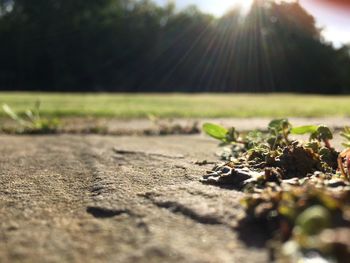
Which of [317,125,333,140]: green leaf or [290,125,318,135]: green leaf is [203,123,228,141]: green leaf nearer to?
[290,125,318,135]: green leaf

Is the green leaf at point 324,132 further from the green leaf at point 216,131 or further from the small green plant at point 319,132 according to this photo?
the green leaf at point 216,131

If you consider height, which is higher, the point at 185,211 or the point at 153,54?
the point at 153,54

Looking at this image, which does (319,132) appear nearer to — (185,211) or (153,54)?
(185,211)

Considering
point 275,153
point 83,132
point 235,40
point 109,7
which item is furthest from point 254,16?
point 275,153

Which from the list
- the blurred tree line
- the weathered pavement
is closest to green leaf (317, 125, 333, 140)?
the weathered pavement

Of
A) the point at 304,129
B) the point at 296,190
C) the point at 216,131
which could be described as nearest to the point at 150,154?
the point at 216,131

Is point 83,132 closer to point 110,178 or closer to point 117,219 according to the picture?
point 110,178
